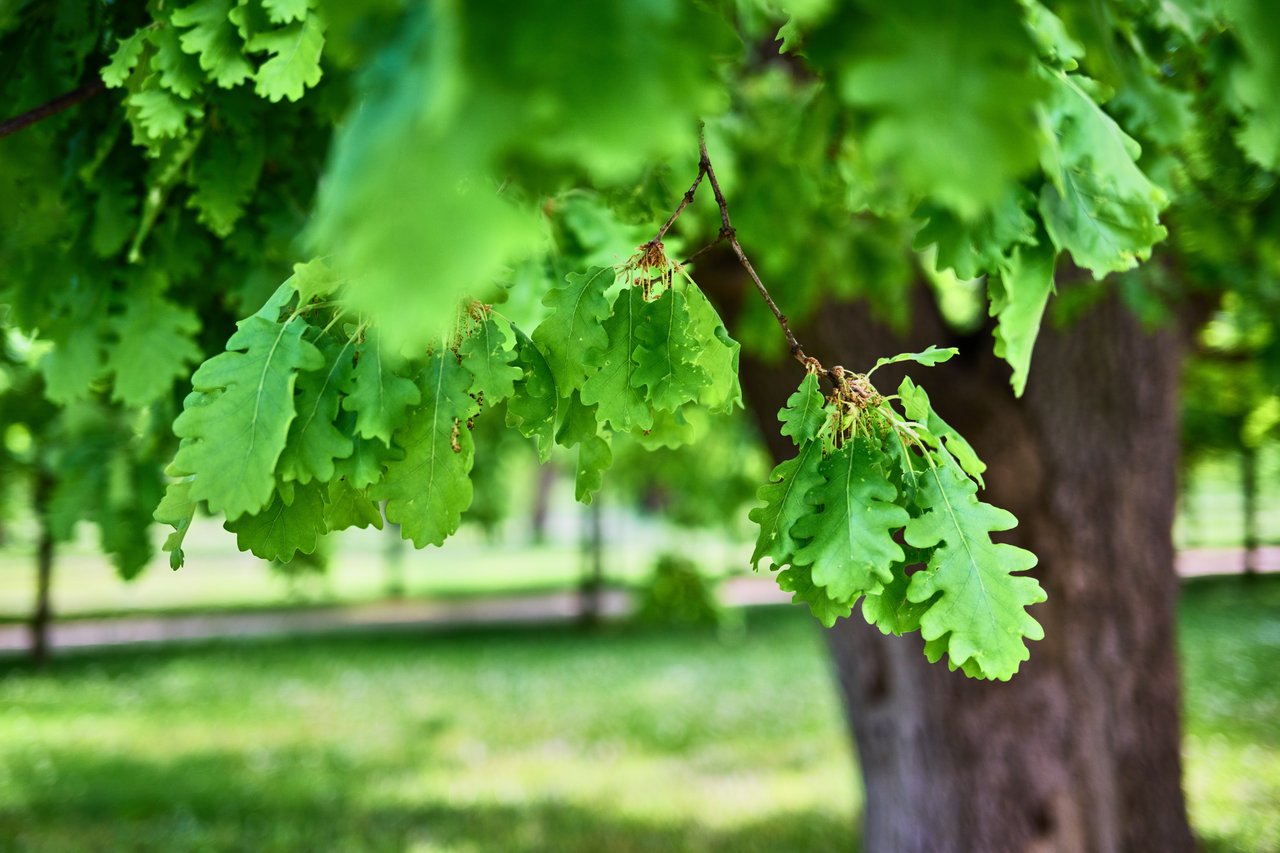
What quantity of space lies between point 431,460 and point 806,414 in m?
0.52

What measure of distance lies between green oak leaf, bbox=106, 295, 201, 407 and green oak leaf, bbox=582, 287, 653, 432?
115cm

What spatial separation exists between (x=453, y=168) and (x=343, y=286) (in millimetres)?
882

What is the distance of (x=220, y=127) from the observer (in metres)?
2.05

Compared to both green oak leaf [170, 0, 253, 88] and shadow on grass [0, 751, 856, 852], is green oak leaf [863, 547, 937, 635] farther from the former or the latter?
shadow on grass [0, 751, 856, 852]

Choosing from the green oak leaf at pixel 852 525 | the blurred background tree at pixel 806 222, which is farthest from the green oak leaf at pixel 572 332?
the green oak leaf at pixel 852 525

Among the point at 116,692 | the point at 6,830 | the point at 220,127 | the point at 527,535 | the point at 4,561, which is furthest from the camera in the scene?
the point at 527,535

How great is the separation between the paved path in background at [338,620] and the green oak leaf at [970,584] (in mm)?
16653

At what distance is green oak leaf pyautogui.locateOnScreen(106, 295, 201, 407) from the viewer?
2.20m

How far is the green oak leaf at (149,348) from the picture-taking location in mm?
2203

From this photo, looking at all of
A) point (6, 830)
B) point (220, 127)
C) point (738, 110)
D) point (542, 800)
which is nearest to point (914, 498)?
point (220, 127)

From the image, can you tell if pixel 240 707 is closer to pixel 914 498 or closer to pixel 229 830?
pixel 229 830

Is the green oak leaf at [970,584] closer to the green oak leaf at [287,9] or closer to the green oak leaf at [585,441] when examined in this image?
the green oak leaf at [585,441]

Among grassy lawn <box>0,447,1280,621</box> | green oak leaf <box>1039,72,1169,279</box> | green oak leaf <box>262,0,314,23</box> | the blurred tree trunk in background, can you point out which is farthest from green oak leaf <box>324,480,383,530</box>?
the blurred tree trunk in background

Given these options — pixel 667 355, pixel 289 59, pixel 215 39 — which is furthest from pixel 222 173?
pixel 667 355
